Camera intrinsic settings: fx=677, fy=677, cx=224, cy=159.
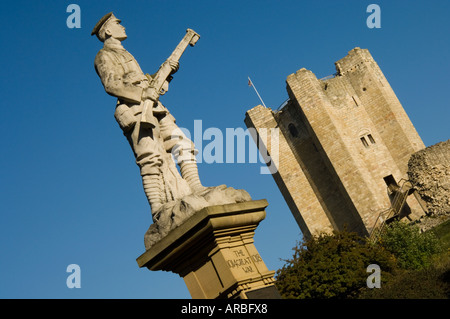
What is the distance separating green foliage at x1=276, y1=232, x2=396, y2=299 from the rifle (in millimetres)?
14312

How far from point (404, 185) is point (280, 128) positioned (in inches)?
345

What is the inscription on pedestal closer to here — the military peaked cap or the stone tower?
the military peaked cap

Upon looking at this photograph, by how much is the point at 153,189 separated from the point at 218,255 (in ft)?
3.90

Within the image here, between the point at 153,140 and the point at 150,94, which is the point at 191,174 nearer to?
the point at 153,140

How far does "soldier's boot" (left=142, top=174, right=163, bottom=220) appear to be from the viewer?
23.4 feet

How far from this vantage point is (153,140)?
732cm

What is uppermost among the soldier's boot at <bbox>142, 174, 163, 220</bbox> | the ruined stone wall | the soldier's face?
the ruined stone wall

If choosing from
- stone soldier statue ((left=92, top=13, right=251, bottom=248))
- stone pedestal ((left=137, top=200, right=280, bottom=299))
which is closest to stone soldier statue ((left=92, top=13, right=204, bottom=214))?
stone soldier statue ((left=92, top=13, right=251, bottom=248))

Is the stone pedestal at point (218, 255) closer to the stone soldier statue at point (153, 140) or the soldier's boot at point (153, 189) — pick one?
the stone soldier statue at point (153, 140)

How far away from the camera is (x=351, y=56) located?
142ft

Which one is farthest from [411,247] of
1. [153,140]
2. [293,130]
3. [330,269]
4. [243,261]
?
[243,261]

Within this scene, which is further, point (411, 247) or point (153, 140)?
point (411, 247)
